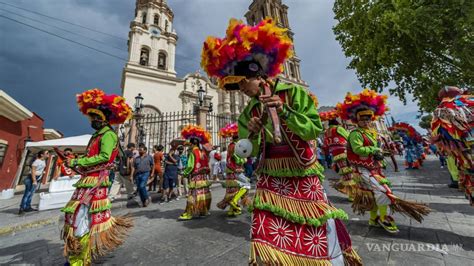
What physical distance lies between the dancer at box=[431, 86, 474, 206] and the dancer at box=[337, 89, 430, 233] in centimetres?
80

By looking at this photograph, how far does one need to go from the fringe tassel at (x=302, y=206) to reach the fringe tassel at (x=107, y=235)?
2.46m

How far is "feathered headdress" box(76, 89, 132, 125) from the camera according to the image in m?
3.09

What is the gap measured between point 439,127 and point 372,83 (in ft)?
32.7

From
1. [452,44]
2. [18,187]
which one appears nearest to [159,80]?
[18,187]

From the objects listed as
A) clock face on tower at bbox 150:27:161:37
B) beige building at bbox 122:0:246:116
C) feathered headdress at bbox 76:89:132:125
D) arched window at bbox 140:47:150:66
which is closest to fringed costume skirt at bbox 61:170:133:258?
feathered headdress at bbox 76:89:132:125

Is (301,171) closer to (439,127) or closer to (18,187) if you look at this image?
(439,127)

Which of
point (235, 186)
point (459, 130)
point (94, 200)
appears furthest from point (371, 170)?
point (94, 200)

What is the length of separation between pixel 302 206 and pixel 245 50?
1262mm

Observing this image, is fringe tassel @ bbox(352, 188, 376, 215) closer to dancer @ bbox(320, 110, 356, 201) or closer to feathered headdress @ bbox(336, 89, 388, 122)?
feathered headdress @ bbox(336, 89, 388, 122)

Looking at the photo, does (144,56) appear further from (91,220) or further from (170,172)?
(91,220)

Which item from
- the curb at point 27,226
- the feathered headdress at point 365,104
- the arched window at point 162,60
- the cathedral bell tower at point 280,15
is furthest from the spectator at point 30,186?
the cathedral bell tower at point 280,15

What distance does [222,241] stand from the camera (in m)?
3.37

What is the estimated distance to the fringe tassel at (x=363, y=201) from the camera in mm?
3430

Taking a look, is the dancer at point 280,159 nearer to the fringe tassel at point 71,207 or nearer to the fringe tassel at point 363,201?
the fringe tassel at point 363,201
